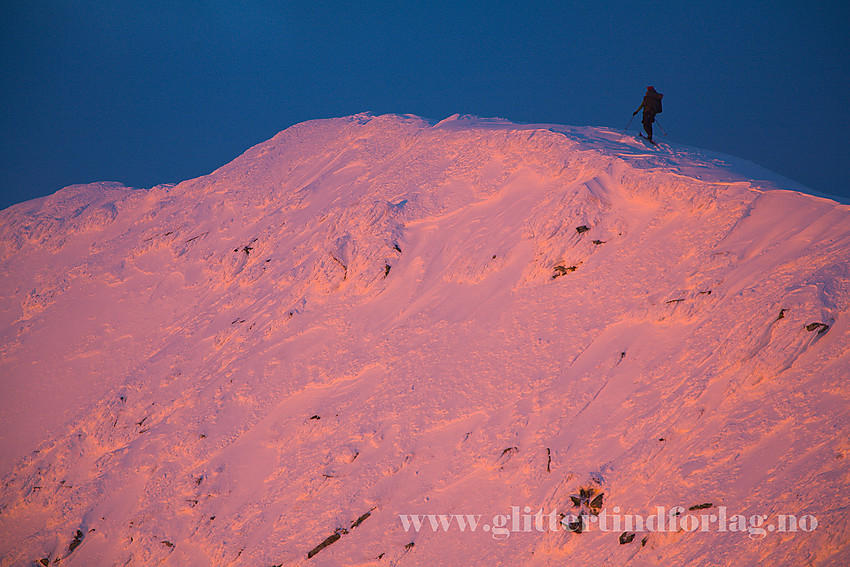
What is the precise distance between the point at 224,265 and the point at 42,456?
6.56 m

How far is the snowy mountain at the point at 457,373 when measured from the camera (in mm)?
7809

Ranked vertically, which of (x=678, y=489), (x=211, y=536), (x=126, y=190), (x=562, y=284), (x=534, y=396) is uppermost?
(x=126, y=190)

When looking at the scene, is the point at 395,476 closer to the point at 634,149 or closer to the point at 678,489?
the point at 678,489

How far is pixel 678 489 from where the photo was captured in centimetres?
759

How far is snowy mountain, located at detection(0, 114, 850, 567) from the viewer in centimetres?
781

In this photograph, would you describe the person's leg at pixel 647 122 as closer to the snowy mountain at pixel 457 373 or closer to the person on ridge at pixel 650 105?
the person on ridge at pixel 650 105

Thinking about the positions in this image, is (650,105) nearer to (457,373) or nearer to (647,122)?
(647,122)

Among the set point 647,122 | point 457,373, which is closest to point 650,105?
point 647,122

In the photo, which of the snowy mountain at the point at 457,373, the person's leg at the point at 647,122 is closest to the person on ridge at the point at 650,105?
the person's leg at the point at 647,122

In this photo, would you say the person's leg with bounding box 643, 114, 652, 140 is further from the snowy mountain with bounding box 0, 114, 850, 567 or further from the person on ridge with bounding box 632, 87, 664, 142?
the snowy mountain with bounding box 0, 114, 850, 567

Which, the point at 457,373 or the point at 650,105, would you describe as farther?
the point at 650,105

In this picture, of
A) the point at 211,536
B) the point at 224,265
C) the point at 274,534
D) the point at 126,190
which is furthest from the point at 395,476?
the point at 126,190

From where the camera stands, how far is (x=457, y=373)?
36.3ft

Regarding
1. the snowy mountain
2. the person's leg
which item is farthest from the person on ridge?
the snowy mountain
